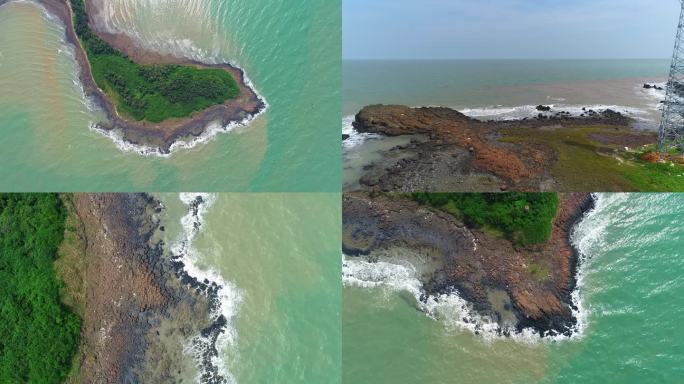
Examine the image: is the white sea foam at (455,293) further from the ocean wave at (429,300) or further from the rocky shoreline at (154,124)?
the rocky shoreline at (154,124)

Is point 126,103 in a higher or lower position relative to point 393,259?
higher

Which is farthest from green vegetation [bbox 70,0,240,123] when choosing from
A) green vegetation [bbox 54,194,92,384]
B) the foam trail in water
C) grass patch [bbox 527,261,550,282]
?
grass patch [bbox 527,261,550,282]

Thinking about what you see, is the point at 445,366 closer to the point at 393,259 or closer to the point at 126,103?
the point at 393,259

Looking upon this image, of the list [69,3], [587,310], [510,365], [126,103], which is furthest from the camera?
[69,3]

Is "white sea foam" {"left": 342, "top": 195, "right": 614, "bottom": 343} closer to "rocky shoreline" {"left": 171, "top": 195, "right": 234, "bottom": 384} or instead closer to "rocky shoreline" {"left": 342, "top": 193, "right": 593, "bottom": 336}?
"rocky shoreline" {"left": 342, "top": 193, "right": 593, "bottom": 336}

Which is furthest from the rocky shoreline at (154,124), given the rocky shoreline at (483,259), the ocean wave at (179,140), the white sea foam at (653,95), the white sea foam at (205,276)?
the white sea foam at (653,95)

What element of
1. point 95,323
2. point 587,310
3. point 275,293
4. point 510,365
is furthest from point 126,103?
point 587,310

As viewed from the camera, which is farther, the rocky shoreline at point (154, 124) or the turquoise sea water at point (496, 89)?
the turquoise sea water at point (496, 89)
